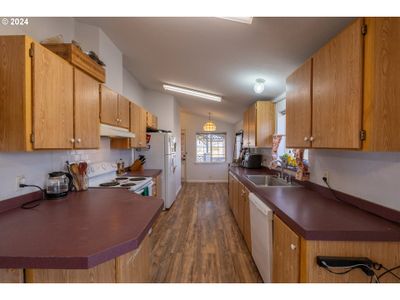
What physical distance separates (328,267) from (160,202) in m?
1.19

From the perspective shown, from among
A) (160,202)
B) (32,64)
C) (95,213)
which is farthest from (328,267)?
(32,64)

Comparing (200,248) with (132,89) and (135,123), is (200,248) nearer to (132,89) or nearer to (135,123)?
(135,123)

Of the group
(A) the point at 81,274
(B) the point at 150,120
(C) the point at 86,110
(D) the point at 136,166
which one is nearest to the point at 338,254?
(A) the point at 81,274

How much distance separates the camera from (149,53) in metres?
2.80

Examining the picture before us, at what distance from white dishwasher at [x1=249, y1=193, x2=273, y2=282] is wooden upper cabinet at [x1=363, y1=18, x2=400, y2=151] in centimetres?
92

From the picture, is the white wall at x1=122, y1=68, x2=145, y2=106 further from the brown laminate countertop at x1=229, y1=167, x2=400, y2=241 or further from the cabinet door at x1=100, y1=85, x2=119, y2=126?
the brown laminate countertop at x1=229, y1=167, x2=400, y2=241

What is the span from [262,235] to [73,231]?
1.53 m

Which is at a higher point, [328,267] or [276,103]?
[276,103]

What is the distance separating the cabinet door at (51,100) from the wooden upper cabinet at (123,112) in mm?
1107

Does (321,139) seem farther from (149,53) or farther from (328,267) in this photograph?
(149,53)

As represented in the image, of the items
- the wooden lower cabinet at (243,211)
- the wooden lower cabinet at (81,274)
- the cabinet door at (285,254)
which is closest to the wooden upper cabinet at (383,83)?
the cabinet door at (285,254)

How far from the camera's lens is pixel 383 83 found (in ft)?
3.31

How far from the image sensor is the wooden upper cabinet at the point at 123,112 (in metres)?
2.64

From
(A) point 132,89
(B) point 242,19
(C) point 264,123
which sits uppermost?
(A) point 132,89
